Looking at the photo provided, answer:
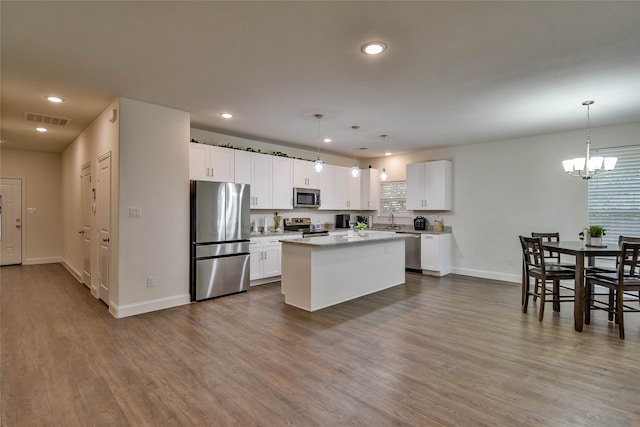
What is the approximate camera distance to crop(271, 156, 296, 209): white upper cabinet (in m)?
6.09

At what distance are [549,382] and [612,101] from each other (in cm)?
352

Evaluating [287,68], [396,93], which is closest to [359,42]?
[287,68]

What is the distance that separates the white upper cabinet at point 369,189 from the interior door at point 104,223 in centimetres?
532

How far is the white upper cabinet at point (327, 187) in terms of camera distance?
703cm

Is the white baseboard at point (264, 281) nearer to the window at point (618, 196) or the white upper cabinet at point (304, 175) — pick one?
the white upper cabinet at point (304, 175)

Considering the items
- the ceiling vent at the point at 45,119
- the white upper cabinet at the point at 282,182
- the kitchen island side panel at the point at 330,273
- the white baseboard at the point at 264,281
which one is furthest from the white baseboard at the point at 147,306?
the ceiling vent at the point at 45,119

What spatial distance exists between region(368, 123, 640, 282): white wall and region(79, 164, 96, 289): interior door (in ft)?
→ 21.1

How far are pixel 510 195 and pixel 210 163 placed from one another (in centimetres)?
542

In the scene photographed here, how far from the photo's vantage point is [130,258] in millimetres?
3998

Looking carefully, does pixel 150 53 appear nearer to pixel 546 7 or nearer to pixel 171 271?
pixel 171 271

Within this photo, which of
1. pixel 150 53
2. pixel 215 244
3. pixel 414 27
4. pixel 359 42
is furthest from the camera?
pixel 215 244

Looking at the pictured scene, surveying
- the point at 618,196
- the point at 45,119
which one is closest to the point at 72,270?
the point at 45,119

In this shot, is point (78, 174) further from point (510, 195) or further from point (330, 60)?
point (510, 195)

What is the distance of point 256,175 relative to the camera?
576 centimetres
